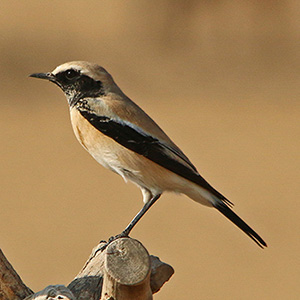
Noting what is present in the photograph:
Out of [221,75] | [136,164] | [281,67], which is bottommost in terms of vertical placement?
[136,164]

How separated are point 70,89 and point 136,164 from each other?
68cm

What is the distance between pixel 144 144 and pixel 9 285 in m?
1.15

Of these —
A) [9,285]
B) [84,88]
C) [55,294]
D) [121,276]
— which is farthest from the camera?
[84,88]

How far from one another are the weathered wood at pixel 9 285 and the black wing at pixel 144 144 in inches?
40.5

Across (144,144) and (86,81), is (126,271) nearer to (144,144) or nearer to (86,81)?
(144,144)

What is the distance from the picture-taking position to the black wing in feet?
13.3

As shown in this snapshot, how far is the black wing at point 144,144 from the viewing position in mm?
4039

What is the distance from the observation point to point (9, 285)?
3.37 meters

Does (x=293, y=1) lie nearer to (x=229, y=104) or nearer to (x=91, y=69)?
(x=229, y=104)

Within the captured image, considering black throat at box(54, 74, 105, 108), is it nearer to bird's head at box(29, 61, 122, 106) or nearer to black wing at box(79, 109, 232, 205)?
bird's head at box(29, 61, 122, 106)

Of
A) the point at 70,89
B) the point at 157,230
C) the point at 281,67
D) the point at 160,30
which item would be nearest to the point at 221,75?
the point at 281,67

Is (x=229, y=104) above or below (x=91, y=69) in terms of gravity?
above

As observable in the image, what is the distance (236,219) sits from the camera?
4.14m

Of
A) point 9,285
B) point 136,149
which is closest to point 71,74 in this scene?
point 136,149
